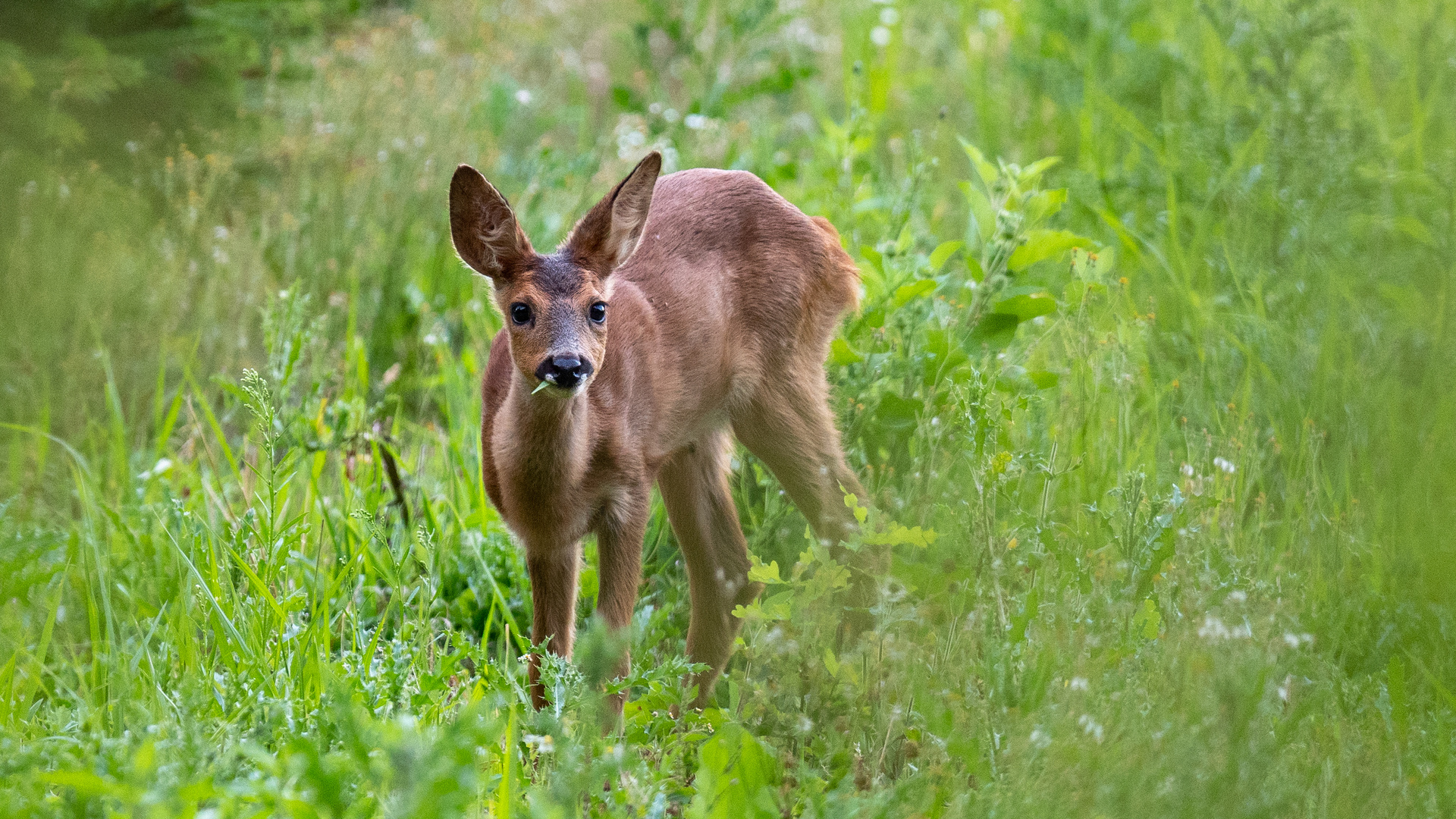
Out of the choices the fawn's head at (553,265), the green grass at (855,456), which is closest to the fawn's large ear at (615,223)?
the fawn's head at (553,265)

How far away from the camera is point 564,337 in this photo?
332 cm

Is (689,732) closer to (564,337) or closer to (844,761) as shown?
(844,761)

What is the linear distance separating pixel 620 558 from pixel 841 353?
43.5 inches

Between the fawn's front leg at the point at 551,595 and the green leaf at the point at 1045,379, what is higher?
the green leaf at the point at 1045,379

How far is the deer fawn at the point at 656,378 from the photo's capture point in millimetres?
3484

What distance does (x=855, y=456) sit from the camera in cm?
435

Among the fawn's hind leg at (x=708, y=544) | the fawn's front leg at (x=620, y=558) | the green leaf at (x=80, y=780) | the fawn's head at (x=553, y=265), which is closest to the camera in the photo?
the green leaf at (x=80, y=780)

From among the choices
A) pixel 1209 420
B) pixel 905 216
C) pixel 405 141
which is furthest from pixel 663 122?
pixel 1209 420

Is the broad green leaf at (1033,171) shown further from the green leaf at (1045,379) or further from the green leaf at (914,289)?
the green leaf at (1045,379)

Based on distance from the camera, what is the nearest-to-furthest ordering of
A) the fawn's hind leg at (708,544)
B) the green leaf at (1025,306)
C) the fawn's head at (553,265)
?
1. the fawn's head at (553,265)
2. the fawn's hind leg at (708,544)
3. the green leaf at (1025,306)

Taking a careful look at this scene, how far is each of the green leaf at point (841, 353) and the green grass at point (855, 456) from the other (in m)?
0.02

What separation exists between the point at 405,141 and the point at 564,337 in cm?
323

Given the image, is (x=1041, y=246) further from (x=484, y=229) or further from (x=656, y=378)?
(x=484, y=229)

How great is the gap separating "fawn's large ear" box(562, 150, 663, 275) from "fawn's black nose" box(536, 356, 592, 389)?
0.39m
